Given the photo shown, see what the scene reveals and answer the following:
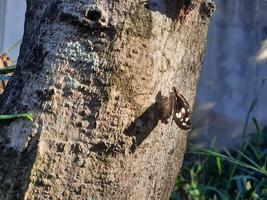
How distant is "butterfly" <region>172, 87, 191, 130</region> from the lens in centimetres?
149

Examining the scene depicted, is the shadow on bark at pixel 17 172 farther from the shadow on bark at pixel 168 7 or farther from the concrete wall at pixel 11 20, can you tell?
the concrete wall at pixel 11 20

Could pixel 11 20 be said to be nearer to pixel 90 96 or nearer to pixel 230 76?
pixel 230 76

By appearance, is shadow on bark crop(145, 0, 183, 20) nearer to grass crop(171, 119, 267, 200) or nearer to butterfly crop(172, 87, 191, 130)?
butterfly crop(172, 87, 191, 130)

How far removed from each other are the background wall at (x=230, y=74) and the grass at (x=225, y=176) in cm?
29

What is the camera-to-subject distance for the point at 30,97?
1.46 metres

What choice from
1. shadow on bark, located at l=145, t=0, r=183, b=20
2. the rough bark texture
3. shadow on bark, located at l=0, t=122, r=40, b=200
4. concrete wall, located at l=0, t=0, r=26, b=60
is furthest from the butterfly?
concrete wall, located at l=0, t=0, r=26, b=60

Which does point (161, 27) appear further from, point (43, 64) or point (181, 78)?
point (43, 64)

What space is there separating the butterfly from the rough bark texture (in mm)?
29

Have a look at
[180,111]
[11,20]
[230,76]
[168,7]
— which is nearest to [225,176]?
[230,76]

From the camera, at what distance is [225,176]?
521cm

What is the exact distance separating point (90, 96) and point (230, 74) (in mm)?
4687

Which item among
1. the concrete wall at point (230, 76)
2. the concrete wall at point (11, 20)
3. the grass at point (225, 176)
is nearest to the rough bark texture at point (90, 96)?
the grass at point (225, 176)

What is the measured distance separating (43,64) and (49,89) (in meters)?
0.05

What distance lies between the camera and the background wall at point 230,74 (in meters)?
5.97
